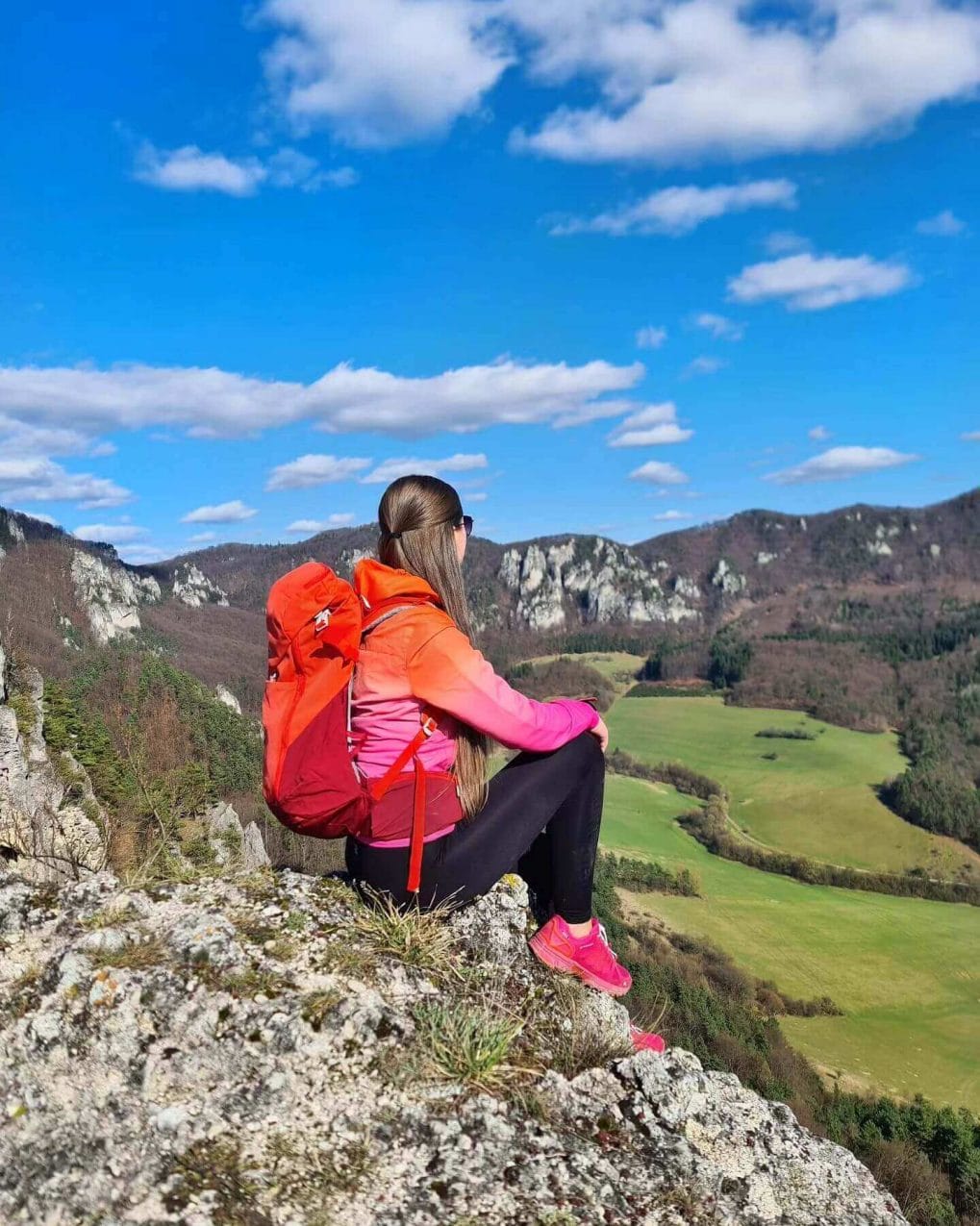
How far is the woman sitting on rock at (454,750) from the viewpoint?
420 centimetres

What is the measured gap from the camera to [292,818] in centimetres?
414

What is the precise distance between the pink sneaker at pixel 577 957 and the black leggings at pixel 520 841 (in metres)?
0.12

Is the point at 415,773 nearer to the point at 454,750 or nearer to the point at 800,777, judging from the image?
the point at 454,750

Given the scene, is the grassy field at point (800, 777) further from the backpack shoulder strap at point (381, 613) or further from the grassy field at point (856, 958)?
the backpack shoulder strap at point (381, 613)

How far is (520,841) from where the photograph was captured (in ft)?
15.4

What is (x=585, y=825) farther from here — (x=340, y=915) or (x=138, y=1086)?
(x=138, y=1086)

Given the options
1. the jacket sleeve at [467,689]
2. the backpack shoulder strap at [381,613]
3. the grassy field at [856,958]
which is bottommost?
the grassy field at [856,958]

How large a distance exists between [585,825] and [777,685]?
19109 cm

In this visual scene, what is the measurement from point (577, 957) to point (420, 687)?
217 centimetres

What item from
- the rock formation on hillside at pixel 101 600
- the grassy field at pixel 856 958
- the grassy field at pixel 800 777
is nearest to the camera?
the grassy field at pixel 856 958

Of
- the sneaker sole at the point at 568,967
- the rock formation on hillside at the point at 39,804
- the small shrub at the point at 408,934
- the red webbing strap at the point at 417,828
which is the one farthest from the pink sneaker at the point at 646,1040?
the rock formation on hillside at the point at 39,804

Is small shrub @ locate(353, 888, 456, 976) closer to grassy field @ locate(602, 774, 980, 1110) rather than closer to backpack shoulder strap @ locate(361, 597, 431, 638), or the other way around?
backpack shoulder strap @ locate(361, 597, 431, 638)

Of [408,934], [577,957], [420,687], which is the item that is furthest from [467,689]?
[577,957]

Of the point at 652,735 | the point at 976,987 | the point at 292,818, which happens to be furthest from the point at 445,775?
the point at 652,735
